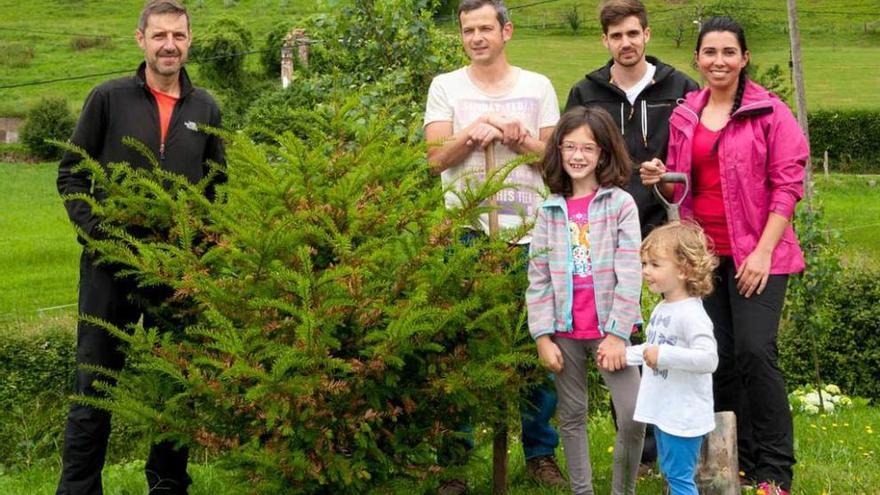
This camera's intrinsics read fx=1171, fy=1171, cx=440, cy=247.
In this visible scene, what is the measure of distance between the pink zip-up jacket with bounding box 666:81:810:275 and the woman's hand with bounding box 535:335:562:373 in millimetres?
961

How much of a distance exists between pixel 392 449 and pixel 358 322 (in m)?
0.57

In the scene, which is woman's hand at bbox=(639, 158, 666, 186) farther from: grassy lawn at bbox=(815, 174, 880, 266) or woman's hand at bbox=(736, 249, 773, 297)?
grassy lawn at bbox=(815, 174, 880, 266)

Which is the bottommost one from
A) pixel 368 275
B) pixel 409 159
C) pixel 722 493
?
pixel 722 493

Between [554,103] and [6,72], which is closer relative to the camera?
[554,103]

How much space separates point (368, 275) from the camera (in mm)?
4578

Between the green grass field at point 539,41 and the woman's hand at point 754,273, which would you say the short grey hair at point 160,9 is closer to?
the woman's hand at point 754,273

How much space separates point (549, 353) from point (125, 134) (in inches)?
87.0

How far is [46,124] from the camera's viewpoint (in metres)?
46.2

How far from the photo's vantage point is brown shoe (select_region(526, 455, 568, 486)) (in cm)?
570

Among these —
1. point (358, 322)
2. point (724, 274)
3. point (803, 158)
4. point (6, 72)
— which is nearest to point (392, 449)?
point (358, 322)

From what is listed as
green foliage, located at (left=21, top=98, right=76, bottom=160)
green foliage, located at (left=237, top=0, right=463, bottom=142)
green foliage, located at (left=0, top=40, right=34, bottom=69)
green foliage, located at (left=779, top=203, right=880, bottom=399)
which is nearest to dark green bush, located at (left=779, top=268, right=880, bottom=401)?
green foliage, located at (left=779, top=203, right=880, bottom=399)

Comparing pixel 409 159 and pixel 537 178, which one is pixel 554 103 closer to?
pixel 537 178

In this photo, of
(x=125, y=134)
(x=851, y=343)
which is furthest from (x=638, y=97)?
(x=851, y=343)

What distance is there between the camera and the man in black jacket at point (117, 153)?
538 centimetres
